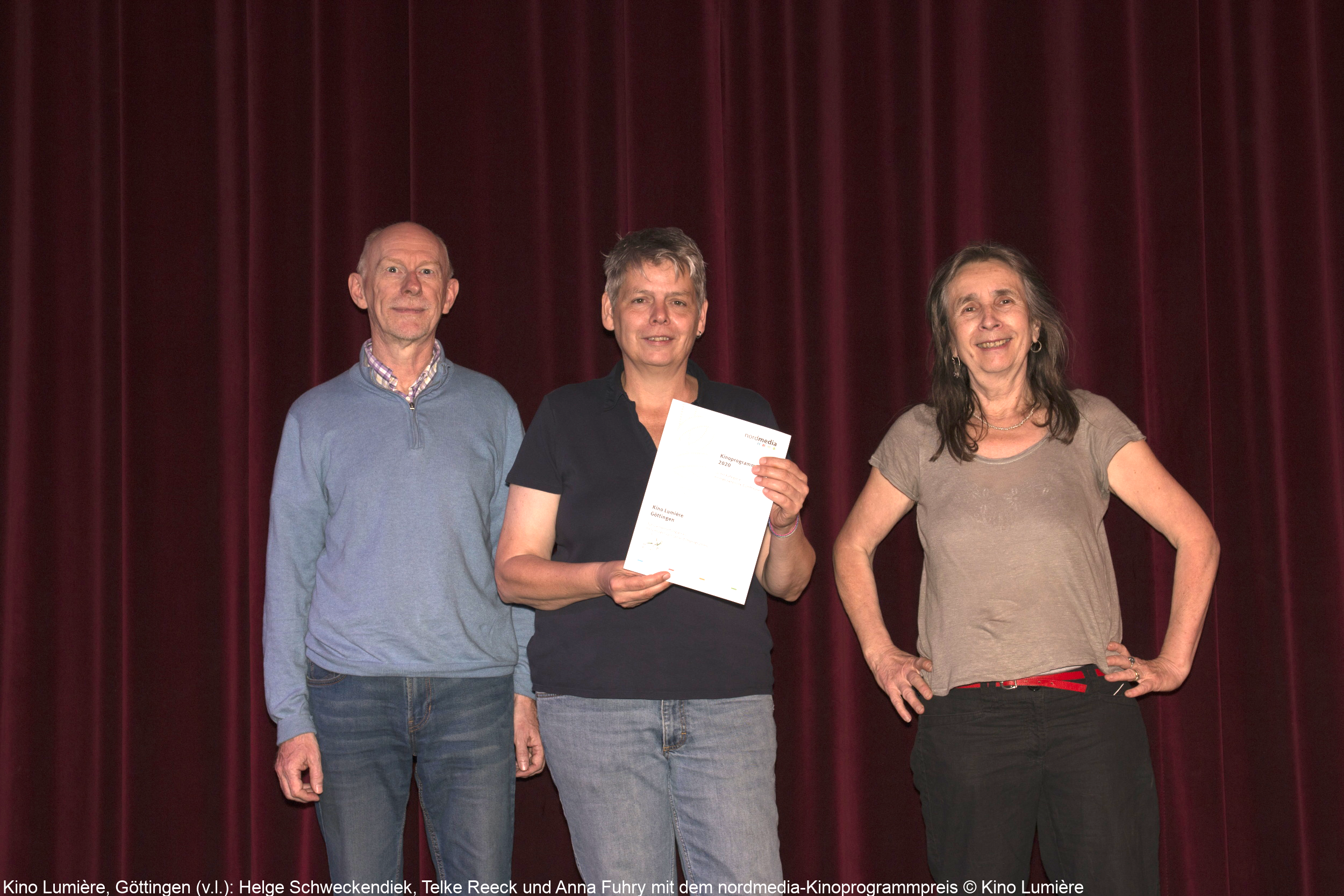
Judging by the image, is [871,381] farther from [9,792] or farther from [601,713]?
[9,792]

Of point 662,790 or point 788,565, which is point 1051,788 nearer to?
point 788,565

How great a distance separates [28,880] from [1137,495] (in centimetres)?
356

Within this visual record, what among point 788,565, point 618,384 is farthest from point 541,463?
point 788,565

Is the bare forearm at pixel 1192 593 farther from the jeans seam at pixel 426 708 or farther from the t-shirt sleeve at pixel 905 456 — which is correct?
the jeans seam at pixel 426 708

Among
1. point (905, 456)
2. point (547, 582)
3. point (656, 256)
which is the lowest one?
point (547, 582)

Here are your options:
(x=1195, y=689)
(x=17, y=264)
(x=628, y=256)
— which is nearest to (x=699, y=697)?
(x=628, y=256)

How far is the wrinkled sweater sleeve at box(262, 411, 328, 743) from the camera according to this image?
90.2 inches

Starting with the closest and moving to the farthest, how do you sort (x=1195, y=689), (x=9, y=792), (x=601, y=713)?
(x=601, y=713)
(x=1195, y=689)
(x=9, y=792)

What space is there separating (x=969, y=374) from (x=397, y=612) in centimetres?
151

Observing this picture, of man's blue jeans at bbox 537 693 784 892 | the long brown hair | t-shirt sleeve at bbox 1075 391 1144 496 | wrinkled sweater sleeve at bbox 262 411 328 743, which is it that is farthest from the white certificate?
wrinkled sweater sleeve at bbox 262 411 328 743

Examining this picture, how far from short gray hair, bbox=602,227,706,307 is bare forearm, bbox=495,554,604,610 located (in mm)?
630

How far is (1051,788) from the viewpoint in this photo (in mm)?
2012

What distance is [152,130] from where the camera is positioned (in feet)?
10.5

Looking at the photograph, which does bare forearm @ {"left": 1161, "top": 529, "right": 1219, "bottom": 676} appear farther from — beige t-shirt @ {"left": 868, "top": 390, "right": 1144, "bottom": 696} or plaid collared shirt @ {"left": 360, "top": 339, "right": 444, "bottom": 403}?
plaid collared shirt @ {"left": 360, "top": 339, "right": 444, "bottom": 403}
